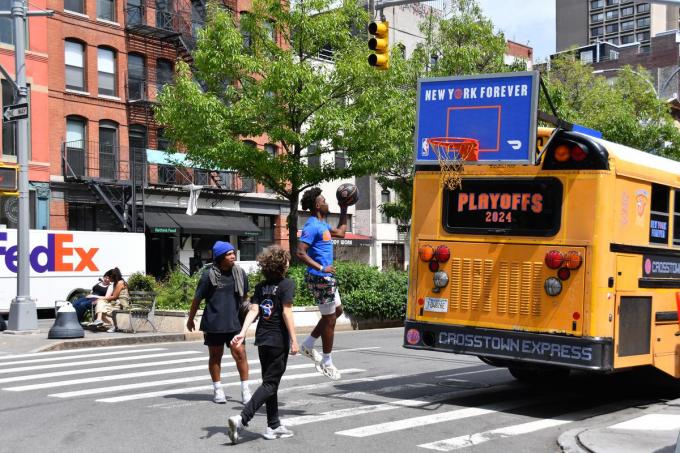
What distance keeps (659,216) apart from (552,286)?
1.74 m

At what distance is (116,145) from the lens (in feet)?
110

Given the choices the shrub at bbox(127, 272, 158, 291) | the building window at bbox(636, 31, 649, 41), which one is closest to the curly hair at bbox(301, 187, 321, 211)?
the shrub at bbox(127, 272, 158, 291)

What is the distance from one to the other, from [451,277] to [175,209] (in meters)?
26.9

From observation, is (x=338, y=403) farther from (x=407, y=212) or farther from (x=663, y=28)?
(x=663, y=28)

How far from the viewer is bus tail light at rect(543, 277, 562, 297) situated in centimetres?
839

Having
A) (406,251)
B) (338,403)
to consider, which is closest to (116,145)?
(406,251)

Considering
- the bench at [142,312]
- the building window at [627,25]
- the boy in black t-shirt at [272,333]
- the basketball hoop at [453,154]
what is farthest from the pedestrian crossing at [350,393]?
the building window at [627,25]

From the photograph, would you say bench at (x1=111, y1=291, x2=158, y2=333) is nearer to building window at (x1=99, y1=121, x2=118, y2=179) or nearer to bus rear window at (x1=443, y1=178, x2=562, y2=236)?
bus rear window at (x1=443, y1=178, x2=562, y2=236)

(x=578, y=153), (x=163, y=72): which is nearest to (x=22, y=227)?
(x=578, y=153)

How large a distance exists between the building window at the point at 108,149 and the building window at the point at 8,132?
11.6 ft

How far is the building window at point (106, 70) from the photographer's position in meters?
33.3

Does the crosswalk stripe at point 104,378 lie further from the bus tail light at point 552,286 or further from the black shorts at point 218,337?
the bus tail light at point 552,286

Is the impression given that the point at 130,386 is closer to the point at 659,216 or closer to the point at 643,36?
the point at 659,216

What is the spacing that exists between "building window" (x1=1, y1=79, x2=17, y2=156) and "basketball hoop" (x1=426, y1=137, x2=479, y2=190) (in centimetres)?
2428
